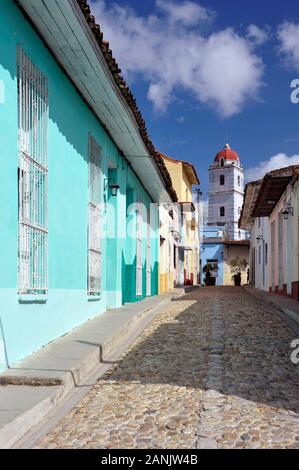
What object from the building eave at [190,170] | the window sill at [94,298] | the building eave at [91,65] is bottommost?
the window sill at [94,298]

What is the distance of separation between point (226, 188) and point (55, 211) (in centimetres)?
5517

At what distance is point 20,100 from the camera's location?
5.15 m

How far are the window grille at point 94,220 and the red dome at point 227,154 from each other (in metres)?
53.2

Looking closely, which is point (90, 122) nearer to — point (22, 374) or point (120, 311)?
point (120, 311)

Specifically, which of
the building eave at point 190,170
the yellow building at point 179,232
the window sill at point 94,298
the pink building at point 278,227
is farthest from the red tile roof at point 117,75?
the building eave at point 190,170

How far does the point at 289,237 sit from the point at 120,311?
7.00 metres

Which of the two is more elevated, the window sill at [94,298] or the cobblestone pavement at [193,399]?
the window sill at [94,298]

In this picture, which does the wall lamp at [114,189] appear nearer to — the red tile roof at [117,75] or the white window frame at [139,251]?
the red tile roof at [117,75]

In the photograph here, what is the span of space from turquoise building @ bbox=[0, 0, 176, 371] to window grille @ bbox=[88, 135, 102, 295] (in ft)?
0.05

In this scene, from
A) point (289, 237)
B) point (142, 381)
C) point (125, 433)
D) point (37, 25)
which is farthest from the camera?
point (289, 237)

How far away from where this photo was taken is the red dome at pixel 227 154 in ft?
199

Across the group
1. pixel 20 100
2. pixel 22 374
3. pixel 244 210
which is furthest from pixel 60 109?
pixel 244 210

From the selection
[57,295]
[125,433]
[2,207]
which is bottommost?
[125,433]

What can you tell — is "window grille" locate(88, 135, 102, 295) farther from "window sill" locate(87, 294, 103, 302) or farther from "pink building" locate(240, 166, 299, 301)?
"pink building" locate(240, 166, 299, 301)
